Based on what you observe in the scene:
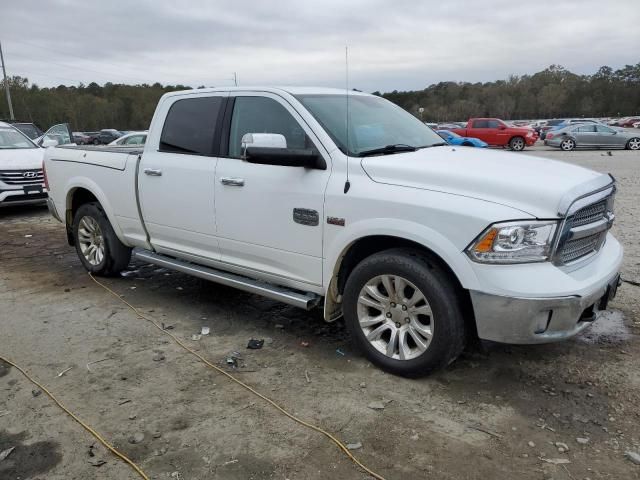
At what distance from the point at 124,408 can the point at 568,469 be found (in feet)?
8.33

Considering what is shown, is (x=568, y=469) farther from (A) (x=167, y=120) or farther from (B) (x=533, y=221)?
(A) (x=167, y=120)

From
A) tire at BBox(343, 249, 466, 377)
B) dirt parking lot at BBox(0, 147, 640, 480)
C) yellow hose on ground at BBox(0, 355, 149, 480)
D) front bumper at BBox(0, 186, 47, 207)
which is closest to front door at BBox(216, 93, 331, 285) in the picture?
tire at BBox(343, 249, 466, 377)

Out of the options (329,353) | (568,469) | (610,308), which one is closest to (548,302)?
(568,469)

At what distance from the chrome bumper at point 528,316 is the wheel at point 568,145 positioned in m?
26.8

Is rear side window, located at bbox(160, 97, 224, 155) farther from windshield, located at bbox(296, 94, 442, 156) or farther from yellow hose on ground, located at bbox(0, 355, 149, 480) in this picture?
yellow hose on ground, located at bbox(0, 355, 149, 480)

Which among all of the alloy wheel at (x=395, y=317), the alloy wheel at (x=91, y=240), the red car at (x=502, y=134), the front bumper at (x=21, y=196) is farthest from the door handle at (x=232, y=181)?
the red car at (x=502, y=134)

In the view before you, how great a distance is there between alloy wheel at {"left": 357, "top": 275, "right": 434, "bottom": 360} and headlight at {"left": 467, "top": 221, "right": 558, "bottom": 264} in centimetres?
54

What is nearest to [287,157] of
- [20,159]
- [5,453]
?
[5,453]

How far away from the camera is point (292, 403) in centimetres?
330

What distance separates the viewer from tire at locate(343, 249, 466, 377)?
326 centimetres

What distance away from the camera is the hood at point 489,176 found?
10.1 feet

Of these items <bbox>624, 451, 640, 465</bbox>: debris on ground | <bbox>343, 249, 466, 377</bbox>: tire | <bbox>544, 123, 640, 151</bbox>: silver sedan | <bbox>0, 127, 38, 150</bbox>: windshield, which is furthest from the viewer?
<bbox>544, 123, 640, 151</bbox>: silver sedan

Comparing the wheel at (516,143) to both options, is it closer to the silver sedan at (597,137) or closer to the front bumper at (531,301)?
the silver sedan at (597,137)

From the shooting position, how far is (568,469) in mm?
2633
